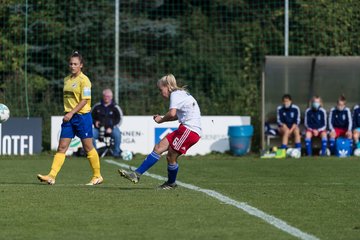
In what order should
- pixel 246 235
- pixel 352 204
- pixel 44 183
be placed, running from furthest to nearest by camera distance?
pixel 44 183, pixel 352 204, pixel 246 235

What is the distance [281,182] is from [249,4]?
17.0 meters

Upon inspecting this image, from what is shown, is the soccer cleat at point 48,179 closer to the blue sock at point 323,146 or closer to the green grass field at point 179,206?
the green grass field at point 179,206

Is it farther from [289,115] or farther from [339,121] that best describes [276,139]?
[339,121]

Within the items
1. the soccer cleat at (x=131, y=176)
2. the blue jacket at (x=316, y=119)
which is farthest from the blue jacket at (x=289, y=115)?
the soccer cleat at (x=131, y=176)

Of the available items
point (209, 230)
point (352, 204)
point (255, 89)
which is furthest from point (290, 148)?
point (209, 230)

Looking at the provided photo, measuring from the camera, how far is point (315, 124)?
25.8m

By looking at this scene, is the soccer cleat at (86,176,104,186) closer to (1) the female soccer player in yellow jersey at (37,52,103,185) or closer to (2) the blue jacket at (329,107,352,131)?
(1) the female soccer player in yellow jersey at (37,52,103,185)

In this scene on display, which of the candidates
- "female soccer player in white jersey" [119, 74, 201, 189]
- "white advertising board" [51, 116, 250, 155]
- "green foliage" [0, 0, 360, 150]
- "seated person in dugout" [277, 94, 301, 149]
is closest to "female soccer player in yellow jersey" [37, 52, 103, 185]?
"female soccer player in white jersey" [119, 74, 201, 189]

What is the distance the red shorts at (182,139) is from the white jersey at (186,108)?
2.6 inches

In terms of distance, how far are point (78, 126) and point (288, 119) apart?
12.0m

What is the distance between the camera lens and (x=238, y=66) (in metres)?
30.9

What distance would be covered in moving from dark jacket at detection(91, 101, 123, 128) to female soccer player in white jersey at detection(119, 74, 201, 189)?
11056 mm

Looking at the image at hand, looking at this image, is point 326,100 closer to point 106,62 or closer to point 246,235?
point 106,62

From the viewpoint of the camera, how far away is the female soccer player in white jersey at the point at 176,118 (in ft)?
43.5
